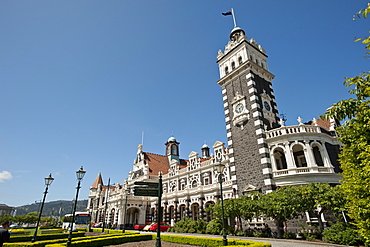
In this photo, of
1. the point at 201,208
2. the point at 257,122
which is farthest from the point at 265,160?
the point at 201,208

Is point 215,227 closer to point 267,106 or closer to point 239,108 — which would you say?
point 239,108

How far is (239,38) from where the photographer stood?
112ft

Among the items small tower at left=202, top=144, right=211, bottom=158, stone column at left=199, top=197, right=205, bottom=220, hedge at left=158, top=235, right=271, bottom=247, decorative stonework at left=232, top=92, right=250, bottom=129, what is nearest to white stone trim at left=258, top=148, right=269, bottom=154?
decorative stonework at left=232, top=92, right=250, bottom=129

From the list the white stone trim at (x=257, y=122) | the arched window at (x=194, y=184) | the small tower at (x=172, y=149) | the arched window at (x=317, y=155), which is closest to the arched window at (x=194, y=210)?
the arched window at (x=194, y=184)

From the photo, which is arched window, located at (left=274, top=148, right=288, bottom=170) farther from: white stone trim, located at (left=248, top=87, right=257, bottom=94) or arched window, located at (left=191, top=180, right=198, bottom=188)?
arched window, located at (left=191, top=180, right=198, bottom=188)

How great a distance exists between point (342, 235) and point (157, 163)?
137 ft

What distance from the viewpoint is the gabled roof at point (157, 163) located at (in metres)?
49.8

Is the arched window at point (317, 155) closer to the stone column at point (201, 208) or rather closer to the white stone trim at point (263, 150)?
the white stone trim at point (263, 150)

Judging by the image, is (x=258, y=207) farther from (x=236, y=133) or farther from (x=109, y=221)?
(x=109, y=221)

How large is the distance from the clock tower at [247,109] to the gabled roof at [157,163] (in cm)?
2212

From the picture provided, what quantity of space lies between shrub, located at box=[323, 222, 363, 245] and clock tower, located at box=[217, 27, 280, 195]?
23.8 feet

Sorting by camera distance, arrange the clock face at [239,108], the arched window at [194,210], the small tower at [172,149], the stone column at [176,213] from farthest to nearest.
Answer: the small tower at [172,149] < the stone column at [176,213] < the arched window at [194,210] < the clock face at [239,108]

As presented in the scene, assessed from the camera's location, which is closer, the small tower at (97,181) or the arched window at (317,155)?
the arched window at (317,155)

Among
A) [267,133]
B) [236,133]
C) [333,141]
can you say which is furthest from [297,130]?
[236,133]
